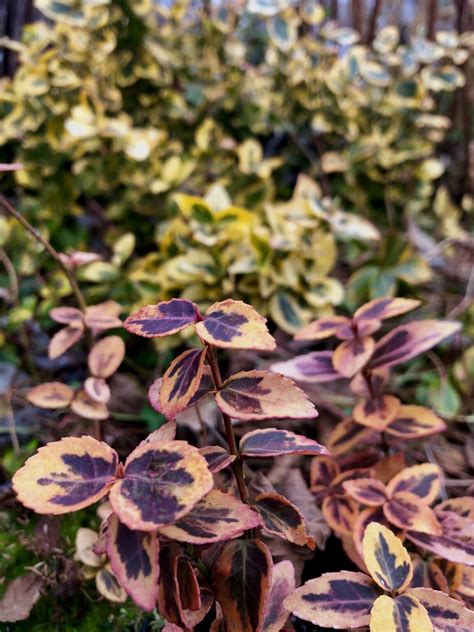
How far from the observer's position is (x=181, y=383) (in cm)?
52

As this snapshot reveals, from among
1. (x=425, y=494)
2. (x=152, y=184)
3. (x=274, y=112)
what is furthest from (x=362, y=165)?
(x=425, y=494)

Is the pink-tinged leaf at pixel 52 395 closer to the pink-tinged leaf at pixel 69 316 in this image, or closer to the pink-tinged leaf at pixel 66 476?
the pink-tinged leaf at pixel 69 316

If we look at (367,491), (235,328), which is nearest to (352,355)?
(367,491)

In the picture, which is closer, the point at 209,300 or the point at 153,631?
the point at 153,631

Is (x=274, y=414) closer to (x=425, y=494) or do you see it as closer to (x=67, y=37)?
(x=425, y=494)

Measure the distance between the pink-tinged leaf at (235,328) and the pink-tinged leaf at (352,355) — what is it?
24cm

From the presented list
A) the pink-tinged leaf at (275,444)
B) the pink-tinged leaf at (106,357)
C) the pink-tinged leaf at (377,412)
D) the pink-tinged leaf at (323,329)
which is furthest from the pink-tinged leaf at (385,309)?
the pink-tinged leaf at (106,357)

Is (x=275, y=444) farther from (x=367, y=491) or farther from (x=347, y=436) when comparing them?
(x=347, y=436)

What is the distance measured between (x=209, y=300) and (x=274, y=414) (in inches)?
30.2

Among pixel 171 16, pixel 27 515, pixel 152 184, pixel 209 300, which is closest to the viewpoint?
pixel 27 515

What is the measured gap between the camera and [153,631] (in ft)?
2.26

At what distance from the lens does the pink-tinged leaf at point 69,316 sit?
0.85 metres

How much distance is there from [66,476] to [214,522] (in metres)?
0.13

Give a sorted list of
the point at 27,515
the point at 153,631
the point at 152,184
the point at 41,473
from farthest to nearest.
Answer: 1. the point at 152,184
2. the point at 27,515
3. the point at 153,631
4. the point at 41,473
